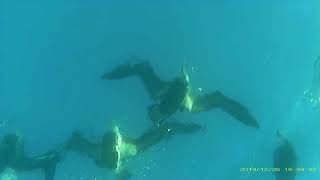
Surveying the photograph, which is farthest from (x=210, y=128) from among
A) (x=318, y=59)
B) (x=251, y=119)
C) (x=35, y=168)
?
(x=35, y=168)

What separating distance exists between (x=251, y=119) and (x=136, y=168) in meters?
4.67

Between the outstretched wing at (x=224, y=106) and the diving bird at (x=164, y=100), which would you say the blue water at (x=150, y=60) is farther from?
the outstretched wing at (x=224, y=106)

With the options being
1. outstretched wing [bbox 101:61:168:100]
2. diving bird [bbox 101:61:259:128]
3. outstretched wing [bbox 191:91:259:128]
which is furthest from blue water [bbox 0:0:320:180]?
outstretched wing [bbox 191:91:259:128]

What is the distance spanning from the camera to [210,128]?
18.4m

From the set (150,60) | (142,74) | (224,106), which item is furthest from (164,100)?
(224,106)

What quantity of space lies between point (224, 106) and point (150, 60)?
110 inches

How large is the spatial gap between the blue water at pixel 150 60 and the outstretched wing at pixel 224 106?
0.60 metres

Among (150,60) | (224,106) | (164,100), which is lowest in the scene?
(224,106)

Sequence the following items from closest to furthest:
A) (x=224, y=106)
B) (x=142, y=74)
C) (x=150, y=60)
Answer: (x=142, y=74)
(x=150, y=60)
(x=224, y=106)

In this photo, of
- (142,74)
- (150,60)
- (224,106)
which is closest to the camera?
(142,74)

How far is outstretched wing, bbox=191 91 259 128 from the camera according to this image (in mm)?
16547

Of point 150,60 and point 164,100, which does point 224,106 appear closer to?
point 164,100

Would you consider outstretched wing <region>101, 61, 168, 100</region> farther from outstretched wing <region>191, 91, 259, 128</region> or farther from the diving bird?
outstretched wing <region>191, 91, 259, 128</region>

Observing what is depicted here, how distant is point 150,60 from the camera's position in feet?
55.2
